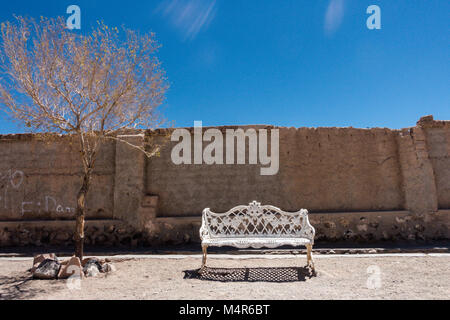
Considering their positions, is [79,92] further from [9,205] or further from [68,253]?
[9,205]

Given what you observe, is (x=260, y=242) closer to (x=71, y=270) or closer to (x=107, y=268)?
(x=107, y=268)

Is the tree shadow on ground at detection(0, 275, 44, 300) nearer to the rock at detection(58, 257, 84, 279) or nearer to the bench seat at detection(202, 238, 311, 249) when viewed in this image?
the rock at detection(58, 257, 84, 279)

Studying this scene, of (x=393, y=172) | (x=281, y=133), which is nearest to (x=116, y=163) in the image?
(x=281, y=133)

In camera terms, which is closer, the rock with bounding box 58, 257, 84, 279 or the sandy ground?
the sandy ground

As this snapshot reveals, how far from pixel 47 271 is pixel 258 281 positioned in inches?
118

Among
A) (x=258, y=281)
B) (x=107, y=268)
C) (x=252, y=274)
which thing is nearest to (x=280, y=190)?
(x=252, y=274)

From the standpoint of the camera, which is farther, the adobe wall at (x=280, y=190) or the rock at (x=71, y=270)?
the adobe wall at (x=280, y=190)

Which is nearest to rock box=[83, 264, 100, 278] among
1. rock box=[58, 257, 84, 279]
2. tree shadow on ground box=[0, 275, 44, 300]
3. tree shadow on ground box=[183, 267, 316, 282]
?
rock box=[58, 257, 84, 279]

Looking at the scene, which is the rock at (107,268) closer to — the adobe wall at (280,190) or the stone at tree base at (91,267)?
the stone at tree base at (91,267)

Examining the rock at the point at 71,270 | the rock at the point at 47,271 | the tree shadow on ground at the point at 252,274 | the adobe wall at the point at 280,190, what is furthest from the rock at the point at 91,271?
the adobe wall at the point at 280,190

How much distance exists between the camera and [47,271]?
13.7 ft

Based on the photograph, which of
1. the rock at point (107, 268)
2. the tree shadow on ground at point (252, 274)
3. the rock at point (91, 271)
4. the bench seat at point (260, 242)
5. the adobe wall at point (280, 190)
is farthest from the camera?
the adobe wall at point (280, 190)

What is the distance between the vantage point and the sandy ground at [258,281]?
3.40 meters

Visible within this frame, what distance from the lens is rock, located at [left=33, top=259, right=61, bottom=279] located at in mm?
4172
